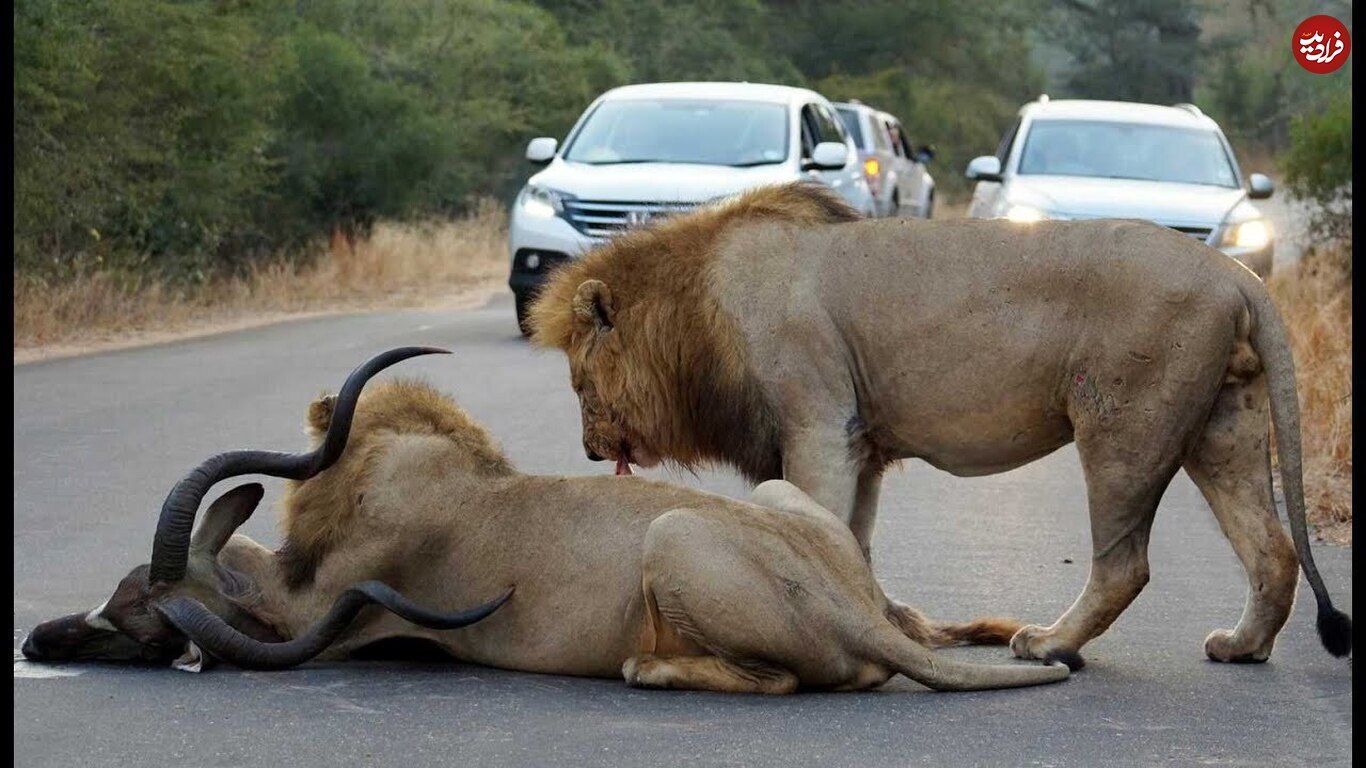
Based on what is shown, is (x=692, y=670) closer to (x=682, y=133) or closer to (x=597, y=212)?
(x=597, y=212)

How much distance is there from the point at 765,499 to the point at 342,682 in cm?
131

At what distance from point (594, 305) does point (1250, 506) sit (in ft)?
6.98

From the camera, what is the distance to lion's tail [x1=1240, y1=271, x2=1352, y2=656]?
6488 mm

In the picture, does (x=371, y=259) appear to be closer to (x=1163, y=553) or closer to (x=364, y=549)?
(x=1163, y=553)

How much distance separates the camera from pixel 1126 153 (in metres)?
18.4

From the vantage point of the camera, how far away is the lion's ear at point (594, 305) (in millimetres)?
7172

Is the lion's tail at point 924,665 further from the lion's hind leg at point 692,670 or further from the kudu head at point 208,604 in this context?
the kudu head at point 208,604

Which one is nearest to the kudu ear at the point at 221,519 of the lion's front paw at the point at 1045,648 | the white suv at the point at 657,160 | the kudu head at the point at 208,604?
the kudu head at the point at 208,604

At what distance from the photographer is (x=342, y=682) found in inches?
246

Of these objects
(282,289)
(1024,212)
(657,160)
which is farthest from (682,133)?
(282,289)

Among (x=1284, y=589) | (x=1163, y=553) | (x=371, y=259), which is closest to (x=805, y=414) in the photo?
(x=1284, y=589)

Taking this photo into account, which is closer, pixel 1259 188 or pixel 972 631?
pixel 972 631

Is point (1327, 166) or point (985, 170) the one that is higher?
point (985, 170)

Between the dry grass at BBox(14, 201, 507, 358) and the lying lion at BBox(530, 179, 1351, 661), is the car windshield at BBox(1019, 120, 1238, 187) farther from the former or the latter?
the lying lion at BBox(530, 179, 1351, 661)
